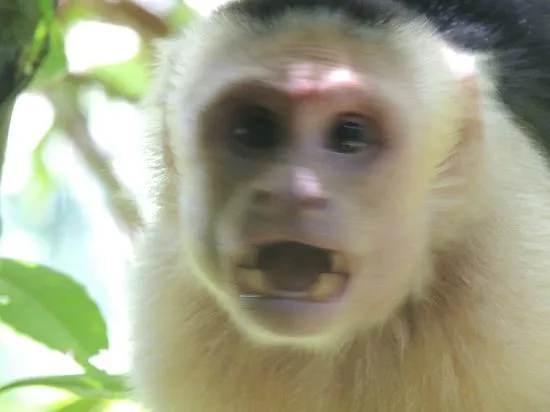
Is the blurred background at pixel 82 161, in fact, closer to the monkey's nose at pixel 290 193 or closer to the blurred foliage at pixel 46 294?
the blurred foliage at pixel 46 294

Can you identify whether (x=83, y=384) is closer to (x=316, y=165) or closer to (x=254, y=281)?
(x=254, y=281)

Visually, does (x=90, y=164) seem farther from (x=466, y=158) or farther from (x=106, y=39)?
(x=466, y=158)

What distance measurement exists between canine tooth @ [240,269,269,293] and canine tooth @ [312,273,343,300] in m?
0.06

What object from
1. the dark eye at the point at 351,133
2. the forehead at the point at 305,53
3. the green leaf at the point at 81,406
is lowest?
the green leaf at the point at 81,406

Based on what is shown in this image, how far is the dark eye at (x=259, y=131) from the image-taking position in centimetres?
119

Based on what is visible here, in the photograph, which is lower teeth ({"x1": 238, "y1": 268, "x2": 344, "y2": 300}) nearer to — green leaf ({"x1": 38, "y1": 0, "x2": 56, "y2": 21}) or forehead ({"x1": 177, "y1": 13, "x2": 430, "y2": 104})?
forehead ({"x1": 177, "y1": 13, "x2": 430, "y2": 104})

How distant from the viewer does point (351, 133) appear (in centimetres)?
121

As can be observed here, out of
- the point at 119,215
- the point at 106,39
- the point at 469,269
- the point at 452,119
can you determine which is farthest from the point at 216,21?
the point at 106,39

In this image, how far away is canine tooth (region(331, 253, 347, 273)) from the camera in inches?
45.8

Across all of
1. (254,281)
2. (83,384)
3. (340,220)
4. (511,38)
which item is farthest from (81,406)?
(511,38)

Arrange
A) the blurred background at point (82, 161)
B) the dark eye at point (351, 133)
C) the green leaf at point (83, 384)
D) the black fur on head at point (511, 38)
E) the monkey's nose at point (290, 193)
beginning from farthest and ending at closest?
1. the blurred background at point (82, 161)
2. the black fur on head at point (511, 38)
3. the green leaf at point (83, 384)
4. the dark eye at point (351, 133)
5. the monkey's nose at point (290, 193)

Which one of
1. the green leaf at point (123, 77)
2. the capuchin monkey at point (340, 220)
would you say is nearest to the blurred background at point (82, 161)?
the green leaf at point (123, 77)

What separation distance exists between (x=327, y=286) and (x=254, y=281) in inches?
3.2

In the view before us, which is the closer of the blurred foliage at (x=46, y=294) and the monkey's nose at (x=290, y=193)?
the monkey's nose at (x=290, y=193)
